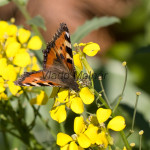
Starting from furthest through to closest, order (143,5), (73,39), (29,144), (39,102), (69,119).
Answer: (143,5) < (69,119) < (73,39) < (29,144) < (39,102)

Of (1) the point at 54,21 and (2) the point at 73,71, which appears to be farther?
(1) the point at 54,21

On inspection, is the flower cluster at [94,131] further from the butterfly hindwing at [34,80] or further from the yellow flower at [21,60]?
the yellow flower at [21,60]

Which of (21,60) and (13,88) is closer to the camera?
(13,88)

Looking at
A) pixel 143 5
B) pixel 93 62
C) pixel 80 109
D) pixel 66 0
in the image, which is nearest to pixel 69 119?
pixel 93 62

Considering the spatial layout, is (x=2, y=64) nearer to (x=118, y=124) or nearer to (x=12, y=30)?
(x=12, y=30)

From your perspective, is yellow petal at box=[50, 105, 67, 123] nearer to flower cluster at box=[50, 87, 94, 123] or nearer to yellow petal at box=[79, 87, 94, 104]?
flower cluster at box=[50, 87, 94, 123]

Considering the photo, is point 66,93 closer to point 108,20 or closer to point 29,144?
point 29,144

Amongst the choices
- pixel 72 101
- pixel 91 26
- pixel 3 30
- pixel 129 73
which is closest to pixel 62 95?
pixel 72 101
